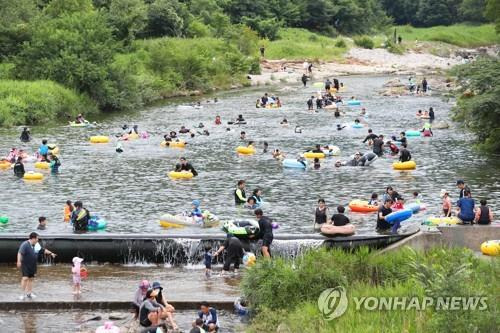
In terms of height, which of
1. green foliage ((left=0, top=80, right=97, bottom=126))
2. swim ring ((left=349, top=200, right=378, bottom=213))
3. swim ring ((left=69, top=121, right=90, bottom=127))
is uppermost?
green foliage ((left=0, top=80, right=97, bottom=126))

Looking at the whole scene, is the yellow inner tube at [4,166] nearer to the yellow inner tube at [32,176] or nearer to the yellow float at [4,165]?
the yellow float at [4,165]

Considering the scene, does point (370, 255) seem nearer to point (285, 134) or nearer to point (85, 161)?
point (85, 161)

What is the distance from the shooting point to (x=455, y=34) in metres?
128

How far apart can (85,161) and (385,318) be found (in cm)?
2980

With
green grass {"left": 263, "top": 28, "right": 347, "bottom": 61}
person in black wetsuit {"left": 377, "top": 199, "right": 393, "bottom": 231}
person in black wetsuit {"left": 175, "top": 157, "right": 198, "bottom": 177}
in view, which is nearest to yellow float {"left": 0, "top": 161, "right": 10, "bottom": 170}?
person in black wetsuit {"left": 175, "top": 157, "right": 198, "bottom": 177}

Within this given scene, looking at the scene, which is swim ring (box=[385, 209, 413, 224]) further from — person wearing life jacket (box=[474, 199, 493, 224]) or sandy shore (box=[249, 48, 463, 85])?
sandy shore (box=[249, 48, 463, 85])

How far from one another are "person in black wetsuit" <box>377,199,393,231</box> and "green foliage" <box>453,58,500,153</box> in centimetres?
1448

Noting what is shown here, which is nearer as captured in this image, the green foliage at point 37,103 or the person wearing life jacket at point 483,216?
the person wearing life jacket at point 483,216

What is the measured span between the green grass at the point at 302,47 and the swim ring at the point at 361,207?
221 ft

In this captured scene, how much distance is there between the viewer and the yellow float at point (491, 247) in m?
24.7

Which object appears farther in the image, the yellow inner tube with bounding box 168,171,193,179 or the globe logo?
the yellow inner tube with bounding box 168,171,193,179

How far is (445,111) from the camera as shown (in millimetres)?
64250

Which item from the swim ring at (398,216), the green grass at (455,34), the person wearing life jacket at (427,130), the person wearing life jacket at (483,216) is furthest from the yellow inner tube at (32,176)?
the green grass at (455,34)

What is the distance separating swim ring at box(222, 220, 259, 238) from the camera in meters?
27.2
